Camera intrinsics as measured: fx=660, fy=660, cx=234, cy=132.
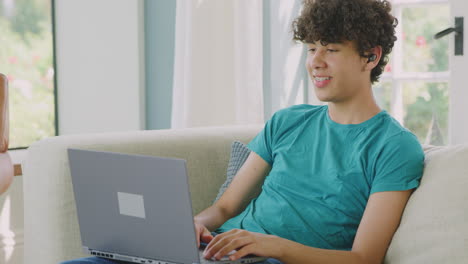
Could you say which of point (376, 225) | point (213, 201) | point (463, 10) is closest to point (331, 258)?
point (376, 225)

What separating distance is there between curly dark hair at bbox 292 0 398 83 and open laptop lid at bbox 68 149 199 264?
0.60m

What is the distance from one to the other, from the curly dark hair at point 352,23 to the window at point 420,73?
1372 millimetres

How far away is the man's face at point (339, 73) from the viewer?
163 centimetres

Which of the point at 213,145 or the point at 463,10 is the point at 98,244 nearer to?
the point at 213,145

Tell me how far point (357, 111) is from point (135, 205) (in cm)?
62

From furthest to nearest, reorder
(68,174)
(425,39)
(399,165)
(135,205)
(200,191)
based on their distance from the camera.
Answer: (425,39), (200,191), (68,174), (399,165), (135,205)

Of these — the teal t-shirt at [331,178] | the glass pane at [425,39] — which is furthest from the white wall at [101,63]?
the teal t-shirt at [331,178]

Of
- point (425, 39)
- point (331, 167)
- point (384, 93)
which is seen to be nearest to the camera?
point (331, 167)

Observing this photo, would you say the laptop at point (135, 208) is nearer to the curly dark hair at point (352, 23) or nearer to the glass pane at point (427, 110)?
the curly dark hair at point (352, 23)

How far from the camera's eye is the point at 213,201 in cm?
198

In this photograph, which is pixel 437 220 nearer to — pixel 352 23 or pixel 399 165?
pixel 399 165

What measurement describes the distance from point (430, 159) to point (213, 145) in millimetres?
703

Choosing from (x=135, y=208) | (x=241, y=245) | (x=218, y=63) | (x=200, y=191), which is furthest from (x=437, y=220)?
(x=218, y=63)

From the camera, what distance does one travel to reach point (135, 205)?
133cm
